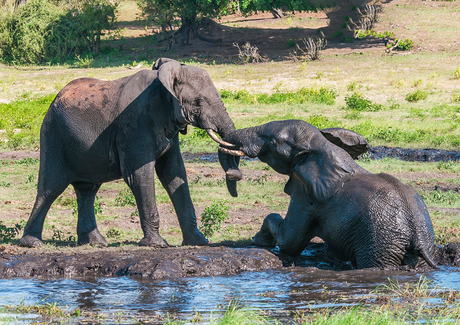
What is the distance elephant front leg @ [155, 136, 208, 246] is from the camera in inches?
275

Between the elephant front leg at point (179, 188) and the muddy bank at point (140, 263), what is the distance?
79 centimetres

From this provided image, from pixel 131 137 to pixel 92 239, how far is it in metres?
1.44

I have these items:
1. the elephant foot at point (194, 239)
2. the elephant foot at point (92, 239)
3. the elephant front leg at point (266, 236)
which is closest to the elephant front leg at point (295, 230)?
the elephant front leg at point (266, 236)

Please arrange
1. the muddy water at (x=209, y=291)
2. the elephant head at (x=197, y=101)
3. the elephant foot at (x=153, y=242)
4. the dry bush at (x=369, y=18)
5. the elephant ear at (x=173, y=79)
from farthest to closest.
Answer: the dry bush at (x=369, y=18) → the elephant foot at (x=153, y=242) → the elephant head at (x=197, y=101) → the elephant ear at (x=173, y=79) → the muddy water at (x=209, y=291)

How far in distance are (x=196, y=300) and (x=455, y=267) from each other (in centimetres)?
277

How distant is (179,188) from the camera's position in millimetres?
7066

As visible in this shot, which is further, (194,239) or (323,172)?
(194,239)

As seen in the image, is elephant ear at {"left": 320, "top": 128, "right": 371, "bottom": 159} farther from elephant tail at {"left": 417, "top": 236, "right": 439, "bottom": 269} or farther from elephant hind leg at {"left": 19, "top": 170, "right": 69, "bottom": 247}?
elephant hind leg at {"left": 19, "top": 170, "right": 69, "bottom": 247}

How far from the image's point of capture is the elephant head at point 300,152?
6000 millimetres

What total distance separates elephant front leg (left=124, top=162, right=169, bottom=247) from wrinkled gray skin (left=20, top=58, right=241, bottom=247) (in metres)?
0.01

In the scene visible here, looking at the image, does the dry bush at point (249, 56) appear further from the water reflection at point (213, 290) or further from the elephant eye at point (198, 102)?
the water reflection at point (213, 290)

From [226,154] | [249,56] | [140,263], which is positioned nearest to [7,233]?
[140,263]

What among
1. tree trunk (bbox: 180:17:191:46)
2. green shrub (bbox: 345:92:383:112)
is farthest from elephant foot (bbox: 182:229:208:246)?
tree trunk (bbox: 180:17:191:46)

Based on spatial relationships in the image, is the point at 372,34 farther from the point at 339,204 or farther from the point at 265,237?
the point at 339,204
